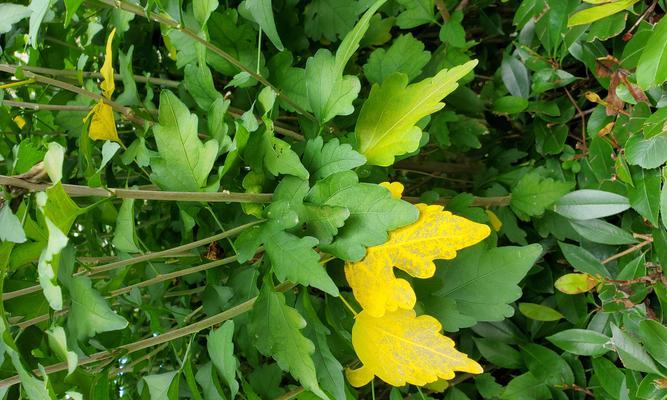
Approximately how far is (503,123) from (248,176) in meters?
0.48

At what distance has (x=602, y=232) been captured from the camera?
716 mm

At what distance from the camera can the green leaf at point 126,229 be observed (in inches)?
22.4

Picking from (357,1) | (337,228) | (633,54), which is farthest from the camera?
(357,1)

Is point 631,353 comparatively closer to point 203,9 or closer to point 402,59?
point 402,59

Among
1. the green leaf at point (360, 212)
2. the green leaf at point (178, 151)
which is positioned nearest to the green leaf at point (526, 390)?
the green leaf at point (360, 212)

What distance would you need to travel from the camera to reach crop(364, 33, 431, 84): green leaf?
0.69 meters

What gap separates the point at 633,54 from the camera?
0.64 m

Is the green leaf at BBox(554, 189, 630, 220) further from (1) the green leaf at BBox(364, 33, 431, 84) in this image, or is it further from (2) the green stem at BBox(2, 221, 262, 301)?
(2) the green stem at BBox(2, 221, 262, 301)

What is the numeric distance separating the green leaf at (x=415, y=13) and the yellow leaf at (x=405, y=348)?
382 mm

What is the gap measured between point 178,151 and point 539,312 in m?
0.50

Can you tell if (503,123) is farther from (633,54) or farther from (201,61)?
(201,61)

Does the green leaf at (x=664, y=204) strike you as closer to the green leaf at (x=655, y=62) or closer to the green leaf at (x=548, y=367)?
the green leaf at (x=655, y=62)

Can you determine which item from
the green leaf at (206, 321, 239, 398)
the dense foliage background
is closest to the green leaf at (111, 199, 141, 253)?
the dense foliage background

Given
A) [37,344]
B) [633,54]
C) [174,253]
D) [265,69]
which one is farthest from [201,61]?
[633,54]
